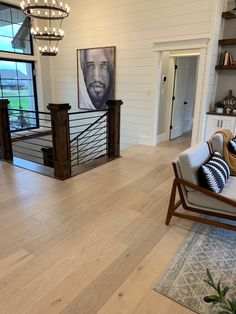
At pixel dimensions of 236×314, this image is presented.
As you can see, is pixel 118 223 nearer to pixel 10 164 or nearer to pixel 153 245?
pixel 153 245

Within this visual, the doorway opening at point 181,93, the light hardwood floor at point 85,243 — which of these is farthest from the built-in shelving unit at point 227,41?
the light hardwood floor at point 85,243

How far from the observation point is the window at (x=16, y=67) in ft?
20.2

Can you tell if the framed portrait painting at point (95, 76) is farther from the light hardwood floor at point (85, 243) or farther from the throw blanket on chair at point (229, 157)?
the throw blanket on chair at point (229, 157)

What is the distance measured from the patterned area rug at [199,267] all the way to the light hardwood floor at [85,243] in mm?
77

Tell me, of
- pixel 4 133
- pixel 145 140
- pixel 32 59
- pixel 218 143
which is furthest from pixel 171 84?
pixel 4 133

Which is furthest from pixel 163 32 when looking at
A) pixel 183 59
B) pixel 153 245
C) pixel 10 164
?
pixel 153 245

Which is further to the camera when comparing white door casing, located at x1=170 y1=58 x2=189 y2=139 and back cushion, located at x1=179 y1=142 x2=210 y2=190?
white door casing, located at x1=170 y1=58 x2=189 y2=139

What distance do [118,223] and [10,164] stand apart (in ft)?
8.78

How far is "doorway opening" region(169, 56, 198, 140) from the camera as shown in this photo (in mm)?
6273

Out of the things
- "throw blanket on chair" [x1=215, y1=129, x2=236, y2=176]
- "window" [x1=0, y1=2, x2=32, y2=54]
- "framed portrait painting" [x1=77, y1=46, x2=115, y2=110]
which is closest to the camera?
"throw blanket on chair" [x1=215, y1=129, x2=236, y2=176]

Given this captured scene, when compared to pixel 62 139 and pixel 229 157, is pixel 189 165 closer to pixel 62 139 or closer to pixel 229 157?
pixel 229 157

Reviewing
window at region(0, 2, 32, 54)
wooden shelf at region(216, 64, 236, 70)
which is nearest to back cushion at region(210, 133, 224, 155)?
wooden shelf at region(216, 64, 236, 70)

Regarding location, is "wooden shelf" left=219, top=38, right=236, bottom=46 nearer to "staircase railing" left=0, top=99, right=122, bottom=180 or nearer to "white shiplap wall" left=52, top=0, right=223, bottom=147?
"white shiplap wall" left=52, top=0, right=223, bottom=147

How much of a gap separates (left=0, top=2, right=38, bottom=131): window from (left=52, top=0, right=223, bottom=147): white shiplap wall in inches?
43.7
